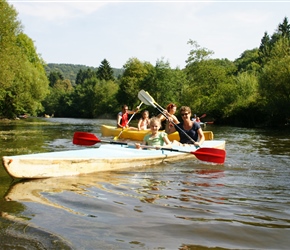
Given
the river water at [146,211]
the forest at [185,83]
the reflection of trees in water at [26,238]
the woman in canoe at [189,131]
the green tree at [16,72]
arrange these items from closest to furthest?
1. the reflection of trees in water at [26,238]
2. the river water at [146,211]
3. the woman in canoe at [189,131]
4. the green tree at [16,72]
5. the forest at [185,83]

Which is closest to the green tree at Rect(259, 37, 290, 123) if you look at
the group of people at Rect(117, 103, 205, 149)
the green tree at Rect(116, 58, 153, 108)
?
the group of people at Rect(117, 103, 205, 149)

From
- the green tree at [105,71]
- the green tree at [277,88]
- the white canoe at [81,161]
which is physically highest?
the green tree at [105,71]

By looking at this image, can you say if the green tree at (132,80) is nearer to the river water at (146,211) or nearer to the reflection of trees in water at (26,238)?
the river water at (146,211)

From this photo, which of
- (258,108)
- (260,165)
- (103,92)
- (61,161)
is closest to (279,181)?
(260,165)

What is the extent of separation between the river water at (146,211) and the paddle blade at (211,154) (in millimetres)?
622

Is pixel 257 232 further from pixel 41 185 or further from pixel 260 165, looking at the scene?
pixel 260 165

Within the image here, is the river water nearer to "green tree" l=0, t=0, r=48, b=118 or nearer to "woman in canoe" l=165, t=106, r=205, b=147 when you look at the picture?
"woman in canoe" l=165, t=106, r=205, b=147

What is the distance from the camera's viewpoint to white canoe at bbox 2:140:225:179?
6.01m

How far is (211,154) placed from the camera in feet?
26.9

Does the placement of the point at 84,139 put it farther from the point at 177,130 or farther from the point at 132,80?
the point at 132,80

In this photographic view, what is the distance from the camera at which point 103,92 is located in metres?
77.6

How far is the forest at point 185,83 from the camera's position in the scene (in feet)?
93.2

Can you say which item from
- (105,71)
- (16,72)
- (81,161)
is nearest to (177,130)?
(81,161)

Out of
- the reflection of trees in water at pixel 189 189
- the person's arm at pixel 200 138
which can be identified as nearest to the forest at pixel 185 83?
the person's arm at pixel 200 138
